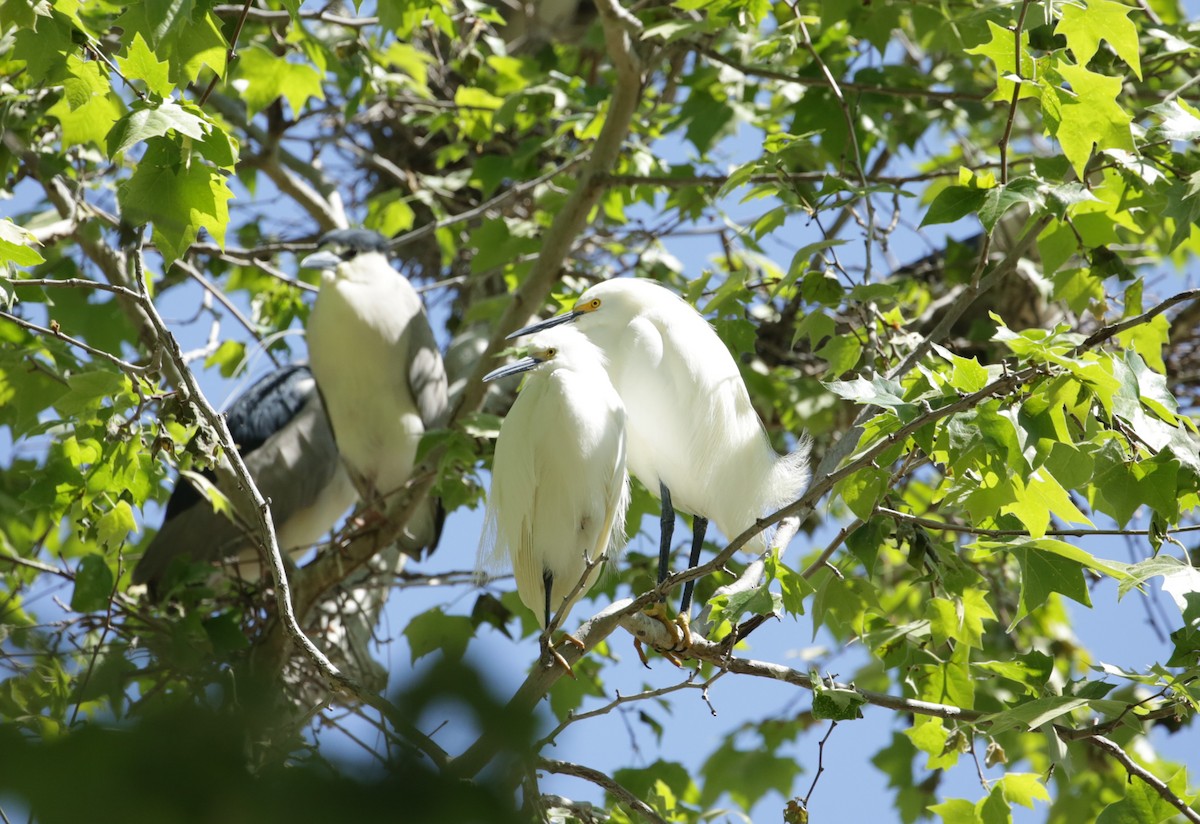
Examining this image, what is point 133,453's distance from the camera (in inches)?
84.3

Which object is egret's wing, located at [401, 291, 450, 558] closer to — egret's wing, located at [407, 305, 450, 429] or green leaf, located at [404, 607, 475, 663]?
egret's wing, located at [407, 305, 450, 429]

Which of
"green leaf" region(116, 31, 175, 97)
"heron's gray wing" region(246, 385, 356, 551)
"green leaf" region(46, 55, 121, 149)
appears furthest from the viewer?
"heron's gray wing" region(246, 385, 356, 551)

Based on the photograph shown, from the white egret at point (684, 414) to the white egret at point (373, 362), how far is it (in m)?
1.49

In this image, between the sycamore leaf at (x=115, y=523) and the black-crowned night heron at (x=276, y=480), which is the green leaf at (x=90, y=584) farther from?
the black-crowned night heron at (x=276, y=480)

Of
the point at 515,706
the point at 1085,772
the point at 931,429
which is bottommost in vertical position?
the point at 515,706

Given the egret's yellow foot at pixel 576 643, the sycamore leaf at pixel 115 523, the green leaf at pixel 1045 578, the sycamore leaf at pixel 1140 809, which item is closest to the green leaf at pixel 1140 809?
the sycamore leaf at pixel 1140 809

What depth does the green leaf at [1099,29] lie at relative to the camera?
180cm

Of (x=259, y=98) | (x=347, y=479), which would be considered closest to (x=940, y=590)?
(x=259, y=98)

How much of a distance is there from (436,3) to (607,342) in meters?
1.01

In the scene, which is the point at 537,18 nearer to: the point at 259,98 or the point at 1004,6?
the point at 259,98

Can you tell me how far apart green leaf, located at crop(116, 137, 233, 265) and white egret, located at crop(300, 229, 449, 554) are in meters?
1.92

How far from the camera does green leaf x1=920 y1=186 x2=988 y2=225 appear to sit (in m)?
1.92

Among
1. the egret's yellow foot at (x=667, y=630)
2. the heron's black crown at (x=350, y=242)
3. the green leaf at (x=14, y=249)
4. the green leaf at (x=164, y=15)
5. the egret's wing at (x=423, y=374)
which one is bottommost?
the egret's yellow foot at (x=667, y=630)

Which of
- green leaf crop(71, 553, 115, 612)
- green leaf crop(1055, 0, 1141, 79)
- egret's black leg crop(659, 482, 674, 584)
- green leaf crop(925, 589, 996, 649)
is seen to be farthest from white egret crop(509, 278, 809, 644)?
green leaf crop(71, 553, 115, 612)
